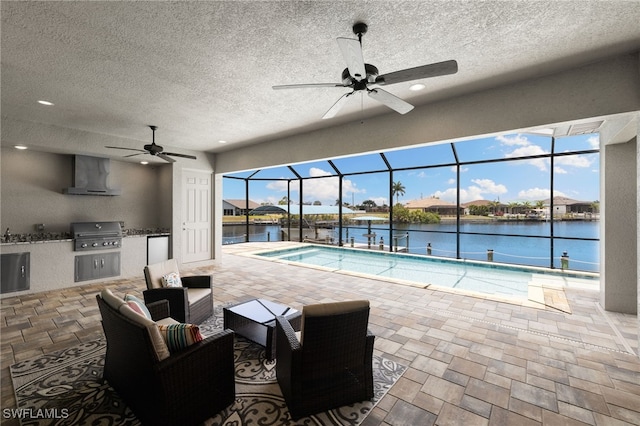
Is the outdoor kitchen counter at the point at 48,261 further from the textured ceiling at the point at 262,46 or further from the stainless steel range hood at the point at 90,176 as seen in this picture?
the textured ceiling at the point at 262,46

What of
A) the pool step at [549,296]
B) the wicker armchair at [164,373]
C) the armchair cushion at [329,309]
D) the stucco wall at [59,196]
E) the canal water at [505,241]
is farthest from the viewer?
the canal water at [505,241]

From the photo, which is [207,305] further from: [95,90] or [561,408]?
[561,408]

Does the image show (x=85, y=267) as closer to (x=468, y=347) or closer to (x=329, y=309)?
(x=329, y=309)

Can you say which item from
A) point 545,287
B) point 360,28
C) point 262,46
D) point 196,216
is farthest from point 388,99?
point 196,216

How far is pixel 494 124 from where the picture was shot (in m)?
3.48

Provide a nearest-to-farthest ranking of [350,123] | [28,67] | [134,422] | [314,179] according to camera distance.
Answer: [134,422], [28,67], [350,123], [314,179]

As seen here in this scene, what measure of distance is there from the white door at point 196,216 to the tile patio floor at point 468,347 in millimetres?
1977

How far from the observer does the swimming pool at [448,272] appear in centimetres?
509

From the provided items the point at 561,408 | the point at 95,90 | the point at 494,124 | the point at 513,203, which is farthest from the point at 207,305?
the point at 513,203

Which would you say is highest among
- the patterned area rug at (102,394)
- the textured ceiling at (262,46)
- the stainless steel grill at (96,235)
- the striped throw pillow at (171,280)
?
the textured ceiling at (262,46)

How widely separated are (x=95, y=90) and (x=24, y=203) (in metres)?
3.46

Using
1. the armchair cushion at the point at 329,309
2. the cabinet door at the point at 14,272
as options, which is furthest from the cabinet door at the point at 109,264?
the armchair cushion at the point at 329,309

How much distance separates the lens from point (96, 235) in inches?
212

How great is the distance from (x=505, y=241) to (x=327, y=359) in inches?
270
